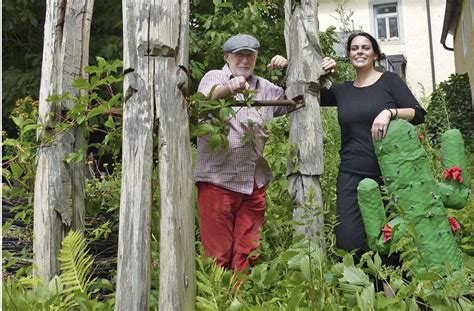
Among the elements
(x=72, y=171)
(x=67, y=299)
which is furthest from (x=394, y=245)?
(x=72, y=171)

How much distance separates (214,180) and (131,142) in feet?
2.29

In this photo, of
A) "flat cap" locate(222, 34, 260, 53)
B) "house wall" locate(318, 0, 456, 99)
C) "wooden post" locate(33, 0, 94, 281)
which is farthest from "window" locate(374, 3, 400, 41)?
"wooden post" locate(33, 0, 94, 281)

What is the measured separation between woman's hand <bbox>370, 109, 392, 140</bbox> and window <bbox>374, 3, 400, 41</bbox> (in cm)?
1744

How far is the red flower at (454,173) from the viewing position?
2594mm

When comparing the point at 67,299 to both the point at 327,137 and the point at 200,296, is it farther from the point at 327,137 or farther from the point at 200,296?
the point at 327,137

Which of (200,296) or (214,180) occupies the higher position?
(214,180)

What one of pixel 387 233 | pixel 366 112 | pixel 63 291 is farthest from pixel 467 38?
pixel 63 291

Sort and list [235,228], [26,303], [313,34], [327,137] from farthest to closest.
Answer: [327,137], [235,228], [313,34], [26,303]

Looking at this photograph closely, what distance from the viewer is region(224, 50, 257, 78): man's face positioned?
297 centimetres

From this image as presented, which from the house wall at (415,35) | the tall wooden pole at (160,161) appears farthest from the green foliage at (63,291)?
the house wall at (415,35)

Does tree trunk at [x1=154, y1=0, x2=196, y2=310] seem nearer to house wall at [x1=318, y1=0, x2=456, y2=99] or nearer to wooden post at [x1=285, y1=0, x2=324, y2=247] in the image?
wooden post at [x1=285, y1=0, x2=324, y2=247]

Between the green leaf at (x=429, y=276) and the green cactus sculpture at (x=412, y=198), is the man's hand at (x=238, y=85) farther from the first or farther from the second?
the green leaf at (x=429, y=276)

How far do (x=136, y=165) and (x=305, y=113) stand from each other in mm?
928

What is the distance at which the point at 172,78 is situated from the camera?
7.93 ft
